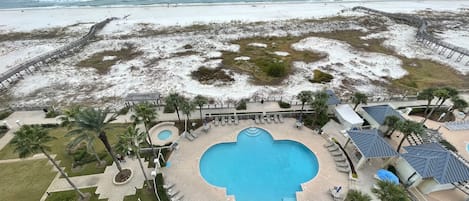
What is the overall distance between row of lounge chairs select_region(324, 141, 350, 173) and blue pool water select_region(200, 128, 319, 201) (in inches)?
81.4

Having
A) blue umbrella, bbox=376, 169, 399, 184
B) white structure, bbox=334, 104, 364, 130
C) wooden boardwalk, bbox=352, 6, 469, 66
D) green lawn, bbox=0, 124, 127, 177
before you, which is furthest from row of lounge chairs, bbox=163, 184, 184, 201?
wooden boardwalk, bbox=352, 6, 469, 66

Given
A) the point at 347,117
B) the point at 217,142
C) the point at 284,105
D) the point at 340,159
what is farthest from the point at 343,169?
the point at 217,142

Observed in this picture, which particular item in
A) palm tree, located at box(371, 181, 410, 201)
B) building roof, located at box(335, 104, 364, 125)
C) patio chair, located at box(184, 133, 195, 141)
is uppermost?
palm tree, located at box(371, 181, 410, 201)

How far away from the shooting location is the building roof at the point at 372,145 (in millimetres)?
22094

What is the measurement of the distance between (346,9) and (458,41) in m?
42.4

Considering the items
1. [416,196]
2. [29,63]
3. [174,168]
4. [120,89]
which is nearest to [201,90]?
[120,89]

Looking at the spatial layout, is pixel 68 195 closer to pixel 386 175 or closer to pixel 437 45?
pixel 386 175

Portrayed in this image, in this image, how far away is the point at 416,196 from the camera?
2072cm

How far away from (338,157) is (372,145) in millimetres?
3576

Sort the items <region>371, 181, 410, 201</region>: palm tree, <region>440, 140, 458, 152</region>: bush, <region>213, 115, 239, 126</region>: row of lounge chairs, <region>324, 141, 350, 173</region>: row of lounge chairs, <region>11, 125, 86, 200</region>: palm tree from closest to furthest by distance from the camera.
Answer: <region>371, 181, 410, 201</region>: palm tree, <region>11, 125, 86, 200</region>: palm tree, <region>324, 141, 350, 173</region>: row of lounge chairs, <region>440, 140, 458, 152</region>: bush, <region>213, 115, 239, 126</region>: row of lounge chairs

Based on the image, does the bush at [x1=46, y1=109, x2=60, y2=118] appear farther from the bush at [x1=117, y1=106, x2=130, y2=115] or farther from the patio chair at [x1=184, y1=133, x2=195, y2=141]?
the patio chair at [x1=184, y1=133, x2=195, y2=141]

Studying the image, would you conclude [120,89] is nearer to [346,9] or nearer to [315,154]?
[315,154]

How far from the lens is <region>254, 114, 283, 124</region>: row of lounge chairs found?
29977 millimetres

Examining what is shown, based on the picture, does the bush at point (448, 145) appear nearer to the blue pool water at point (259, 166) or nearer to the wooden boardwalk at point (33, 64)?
the blue pool water at point (259, 166)
